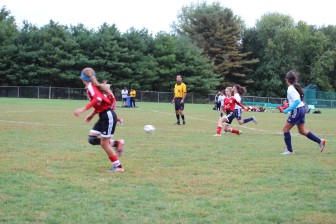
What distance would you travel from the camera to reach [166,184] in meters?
7.07

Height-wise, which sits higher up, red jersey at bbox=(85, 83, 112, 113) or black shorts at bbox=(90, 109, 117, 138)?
red jersey at bbox=(85, 83, 112, 113)

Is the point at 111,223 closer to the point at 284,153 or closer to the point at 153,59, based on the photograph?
the point at 284,153

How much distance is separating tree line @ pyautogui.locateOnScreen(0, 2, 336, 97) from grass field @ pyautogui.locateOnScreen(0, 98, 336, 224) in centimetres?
4423

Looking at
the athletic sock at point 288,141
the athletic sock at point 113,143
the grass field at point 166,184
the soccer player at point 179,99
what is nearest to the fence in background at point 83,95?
the soccer player at point 179,99

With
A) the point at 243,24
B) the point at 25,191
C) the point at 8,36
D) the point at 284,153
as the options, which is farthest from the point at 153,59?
the point at 25,191

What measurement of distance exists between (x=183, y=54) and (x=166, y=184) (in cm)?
5716

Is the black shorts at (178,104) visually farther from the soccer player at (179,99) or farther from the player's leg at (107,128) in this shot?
the player's leg at (107,128)

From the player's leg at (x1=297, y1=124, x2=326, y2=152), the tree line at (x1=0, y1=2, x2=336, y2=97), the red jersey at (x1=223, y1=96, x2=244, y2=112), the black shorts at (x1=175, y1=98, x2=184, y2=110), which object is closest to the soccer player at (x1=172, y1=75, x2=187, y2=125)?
the black shorts at (x1=175, y1=98, x2=184, y2=110)

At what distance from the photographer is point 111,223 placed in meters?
5.07

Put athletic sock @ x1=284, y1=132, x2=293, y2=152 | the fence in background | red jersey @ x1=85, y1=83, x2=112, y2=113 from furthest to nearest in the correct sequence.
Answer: the fence in background, athletic sock @ x1=284, y1=132, x2=293, y2=152, red jersey @ x1=85, y1=83, x2=112, y2=113

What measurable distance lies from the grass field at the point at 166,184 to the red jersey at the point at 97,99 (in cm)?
107

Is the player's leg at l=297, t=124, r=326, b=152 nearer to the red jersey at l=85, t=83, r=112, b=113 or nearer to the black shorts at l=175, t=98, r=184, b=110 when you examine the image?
the red jersey at l=85, t=83, r=112, b=113

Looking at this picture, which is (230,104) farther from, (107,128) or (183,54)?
(183,54)

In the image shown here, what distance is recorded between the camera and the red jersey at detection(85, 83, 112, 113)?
26.2 feet
